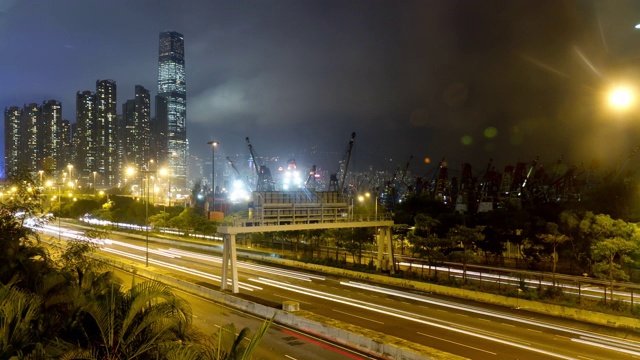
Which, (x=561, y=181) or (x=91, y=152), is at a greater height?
(x=91, y=152)

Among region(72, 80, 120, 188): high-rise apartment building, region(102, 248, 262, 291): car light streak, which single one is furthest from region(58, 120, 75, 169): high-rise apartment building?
region(102, 248, 262, 291): car light streak

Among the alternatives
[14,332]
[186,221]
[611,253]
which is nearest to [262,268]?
[611,253]

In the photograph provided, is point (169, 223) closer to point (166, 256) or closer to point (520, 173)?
point (166, 256)

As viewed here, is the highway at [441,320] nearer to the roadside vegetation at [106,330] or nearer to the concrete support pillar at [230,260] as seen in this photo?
the concrete support pillar at [230,260]

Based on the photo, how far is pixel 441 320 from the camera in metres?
21.9

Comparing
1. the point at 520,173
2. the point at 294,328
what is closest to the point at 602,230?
the point at 294,328

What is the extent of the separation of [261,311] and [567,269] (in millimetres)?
28687

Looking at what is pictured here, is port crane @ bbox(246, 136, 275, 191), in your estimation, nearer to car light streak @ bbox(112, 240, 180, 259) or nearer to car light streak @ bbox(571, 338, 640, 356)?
car light streak @ bbox(112, 240, 180, 259)

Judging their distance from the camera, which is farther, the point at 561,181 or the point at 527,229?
the point at 561,181

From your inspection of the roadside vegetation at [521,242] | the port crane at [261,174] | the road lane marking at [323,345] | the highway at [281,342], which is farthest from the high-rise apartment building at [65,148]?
the road lane marking at [323,345]

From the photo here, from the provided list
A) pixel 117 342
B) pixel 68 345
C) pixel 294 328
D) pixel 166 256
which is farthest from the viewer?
pixel 166 256

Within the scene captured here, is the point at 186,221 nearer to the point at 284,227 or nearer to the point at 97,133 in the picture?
the point at 284,227

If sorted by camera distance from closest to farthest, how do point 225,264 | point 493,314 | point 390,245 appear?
point 493,314, point 225,264, point 390,245

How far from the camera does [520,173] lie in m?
133
